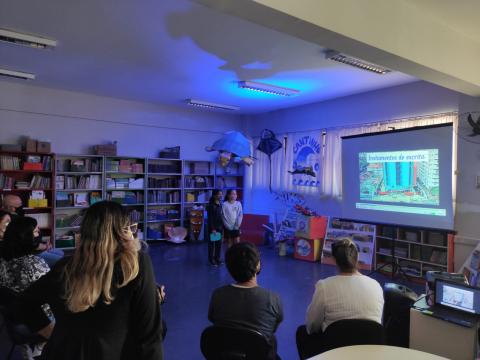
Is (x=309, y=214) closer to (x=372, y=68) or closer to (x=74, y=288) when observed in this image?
(x=372, y=68)

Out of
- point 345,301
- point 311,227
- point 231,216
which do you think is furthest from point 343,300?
point 311,227

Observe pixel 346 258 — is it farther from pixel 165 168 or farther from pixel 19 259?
pixel 165 168

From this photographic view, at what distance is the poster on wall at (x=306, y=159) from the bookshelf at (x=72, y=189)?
13.7ft

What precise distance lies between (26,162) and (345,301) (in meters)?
6.06

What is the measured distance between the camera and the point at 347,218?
5.67m

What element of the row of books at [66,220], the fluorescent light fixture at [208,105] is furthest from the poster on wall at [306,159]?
the row of books at [66,220]

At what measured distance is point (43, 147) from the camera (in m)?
6.16

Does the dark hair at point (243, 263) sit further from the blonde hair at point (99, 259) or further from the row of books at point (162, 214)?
the row of books at point (162, 214)

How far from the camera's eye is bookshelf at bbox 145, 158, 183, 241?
7613 millimetres

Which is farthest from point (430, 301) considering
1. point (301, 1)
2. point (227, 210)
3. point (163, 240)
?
point (163, 240)

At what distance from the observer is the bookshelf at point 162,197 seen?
761 centimetres

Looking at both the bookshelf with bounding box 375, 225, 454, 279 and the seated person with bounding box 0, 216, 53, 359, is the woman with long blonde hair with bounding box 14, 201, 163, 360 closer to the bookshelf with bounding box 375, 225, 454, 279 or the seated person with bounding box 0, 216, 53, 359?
the seated person with bounding box 0, 216, 53, 359

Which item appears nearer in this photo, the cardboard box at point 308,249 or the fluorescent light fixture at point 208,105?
the cardboard box at point 308,249

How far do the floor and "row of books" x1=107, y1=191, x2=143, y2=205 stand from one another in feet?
3.55
